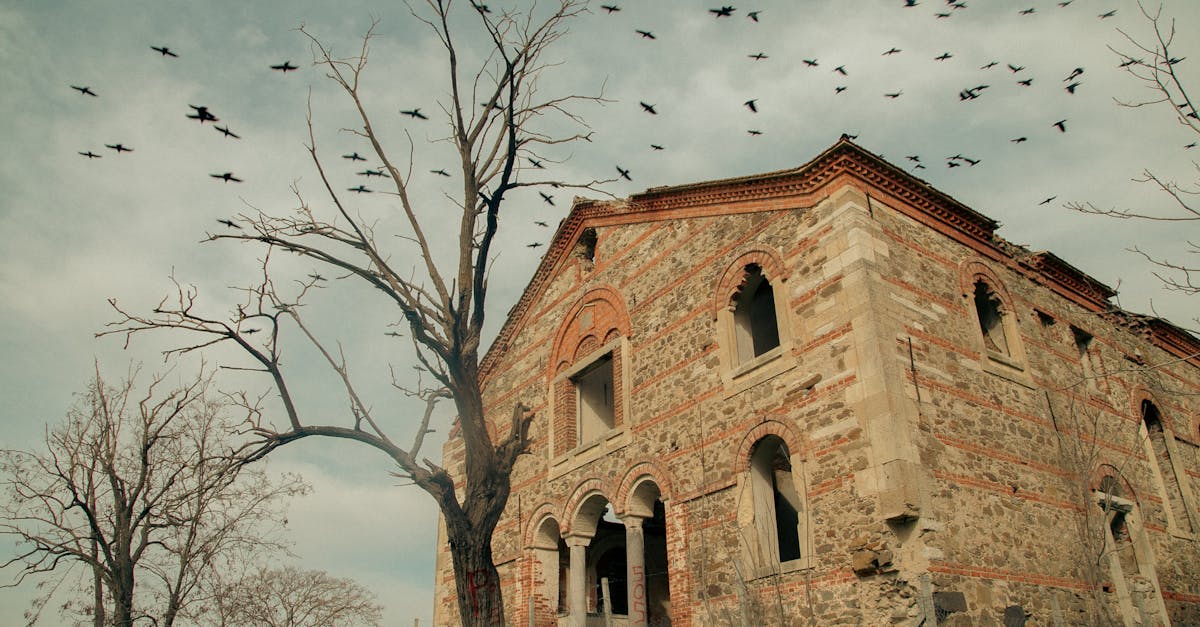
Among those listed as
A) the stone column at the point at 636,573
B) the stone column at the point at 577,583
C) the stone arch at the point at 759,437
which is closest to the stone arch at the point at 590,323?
the stone column at the point at 636,573

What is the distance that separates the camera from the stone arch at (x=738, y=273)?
1197 centimetres

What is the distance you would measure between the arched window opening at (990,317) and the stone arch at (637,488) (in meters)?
5.80

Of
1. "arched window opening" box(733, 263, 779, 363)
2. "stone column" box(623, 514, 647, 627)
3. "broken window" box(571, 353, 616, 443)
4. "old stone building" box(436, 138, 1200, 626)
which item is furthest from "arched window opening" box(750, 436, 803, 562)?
"broken window" box(571, 353, 616, 443)

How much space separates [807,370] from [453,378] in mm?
5439

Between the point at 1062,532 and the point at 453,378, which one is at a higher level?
the point at 453,378

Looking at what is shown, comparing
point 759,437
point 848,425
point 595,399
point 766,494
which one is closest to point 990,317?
point 848,425

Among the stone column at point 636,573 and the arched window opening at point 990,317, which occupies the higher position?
the arched window opening at point 990,317

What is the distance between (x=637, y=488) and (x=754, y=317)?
3.64 meters

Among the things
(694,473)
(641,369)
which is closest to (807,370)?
(694,473)

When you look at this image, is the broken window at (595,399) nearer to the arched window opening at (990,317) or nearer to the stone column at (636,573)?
the stone column at (636,573)

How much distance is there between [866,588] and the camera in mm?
9164

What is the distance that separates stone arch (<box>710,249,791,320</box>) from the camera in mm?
11970

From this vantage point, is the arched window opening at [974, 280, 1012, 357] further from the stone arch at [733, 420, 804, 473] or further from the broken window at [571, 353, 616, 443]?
the broken window at [571, 353, 616, 443]

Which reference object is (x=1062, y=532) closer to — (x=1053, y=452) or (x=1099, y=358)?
(x=1053, y=452)
